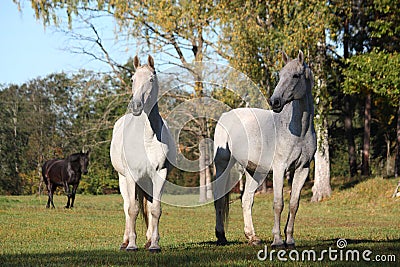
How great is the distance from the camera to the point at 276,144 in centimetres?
926

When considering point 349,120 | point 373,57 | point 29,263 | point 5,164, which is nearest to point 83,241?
point 29,263

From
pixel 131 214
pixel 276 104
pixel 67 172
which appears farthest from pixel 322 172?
pixel 276 104

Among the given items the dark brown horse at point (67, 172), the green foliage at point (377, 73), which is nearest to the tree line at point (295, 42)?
the green foliage at point (377, 73)

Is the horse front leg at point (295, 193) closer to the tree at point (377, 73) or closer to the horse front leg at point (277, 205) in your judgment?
the horse front leg at point (277, 205)

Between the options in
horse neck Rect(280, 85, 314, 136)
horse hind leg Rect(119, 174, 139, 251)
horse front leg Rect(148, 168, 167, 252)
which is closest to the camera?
horse front leg Rect(148, 168, 167, 252)

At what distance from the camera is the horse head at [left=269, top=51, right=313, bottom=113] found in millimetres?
8641

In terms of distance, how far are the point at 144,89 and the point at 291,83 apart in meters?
2.04

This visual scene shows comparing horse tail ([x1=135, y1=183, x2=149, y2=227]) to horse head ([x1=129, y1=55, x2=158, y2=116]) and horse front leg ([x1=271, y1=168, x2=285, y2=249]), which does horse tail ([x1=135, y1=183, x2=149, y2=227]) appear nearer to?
horse head ([x1=129, y1=55, x2=158, y2=116])

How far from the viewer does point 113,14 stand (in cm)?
2969

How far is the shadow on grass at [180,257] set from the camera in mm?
7293

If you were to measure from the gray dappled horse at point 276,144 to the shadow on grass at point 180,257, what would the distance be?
29.7 inches

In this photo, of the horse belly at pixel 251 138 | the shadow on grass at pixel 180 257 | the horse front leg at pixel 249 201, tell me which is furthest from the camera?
the horse front leg at pixel 249 201

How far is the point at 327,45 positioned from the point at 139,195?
19.1 meters

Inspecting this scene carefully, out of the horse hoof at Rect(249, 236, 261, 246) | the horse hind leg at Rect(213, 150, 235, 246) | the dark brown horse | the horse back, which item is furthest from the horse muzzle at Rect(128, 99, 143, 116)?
the horse back
